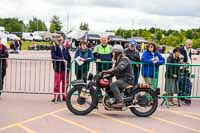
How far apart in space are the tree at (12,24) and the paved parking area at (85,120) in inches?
4493

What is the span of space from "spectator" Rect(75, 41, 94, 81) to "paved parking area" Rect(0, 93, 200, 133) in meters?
0.96

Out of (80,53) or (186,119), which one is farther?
(80,53)

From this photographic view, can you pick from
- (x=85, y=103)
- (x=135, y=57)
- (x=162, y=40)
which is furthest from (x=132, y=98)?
(x=162, y=40)

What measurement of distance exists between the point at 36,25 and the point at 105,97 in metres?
123

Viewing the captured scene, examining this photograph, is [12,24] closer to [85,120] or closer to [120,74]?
[120,74]

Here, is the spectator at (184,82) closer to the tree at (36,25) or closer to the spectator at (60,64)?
the spectator at (60,64)

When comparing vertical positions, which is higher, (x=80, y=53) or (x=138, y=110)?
(x=80, y=53)

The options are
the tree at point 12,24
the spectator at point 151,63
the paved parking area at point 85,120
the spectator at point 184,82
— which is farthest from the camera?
the tree at point 12,24

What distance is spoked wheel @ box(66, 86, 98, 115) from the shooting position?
9.66 metres

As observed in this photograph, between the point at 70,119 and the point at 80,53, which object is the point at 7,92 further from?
the point at 70,119

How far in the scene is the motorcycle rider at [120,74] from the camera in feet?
31.2

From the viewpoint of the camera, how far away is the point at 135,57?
11578 mm

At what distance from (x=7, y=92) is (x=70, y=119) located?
3.56 meters

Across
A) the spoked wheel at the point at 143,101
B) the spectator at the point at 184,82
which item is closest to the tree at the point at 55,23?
the spectator at the point at 184,82
